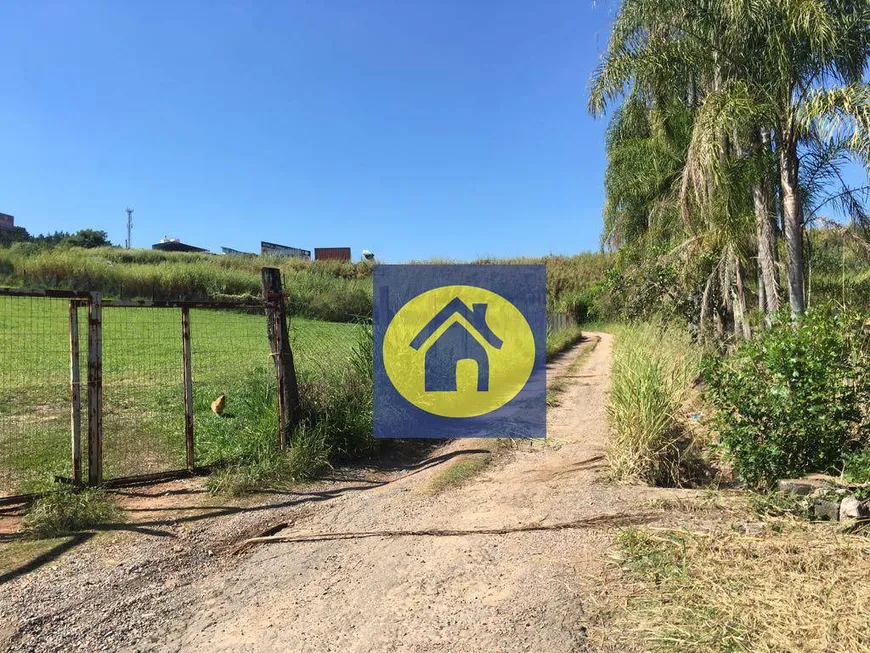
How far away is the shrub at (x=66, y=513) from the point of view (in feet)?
12.9

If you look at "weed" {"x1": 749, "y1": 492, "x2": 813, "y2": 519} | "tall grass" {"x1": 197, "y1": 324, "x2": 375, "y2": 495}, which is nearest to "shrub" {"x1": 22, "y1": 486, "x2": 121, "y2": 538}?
"tall grass" {"x1": 197, "y1": 324, "x2": 375, "y2": 495}

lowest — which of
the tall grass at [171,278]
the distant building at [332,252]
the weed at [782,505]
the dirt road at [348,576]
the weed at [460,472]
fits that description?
the dirt road at [348,576]

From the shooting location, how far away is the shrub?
12.9 ft

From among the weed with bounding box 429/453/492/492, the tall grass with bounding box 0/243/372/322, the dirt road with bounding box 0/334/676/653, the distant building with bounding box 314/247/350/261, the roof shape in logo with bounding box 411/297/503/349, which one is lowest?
the dirt road with bounding box 0/334/676/653

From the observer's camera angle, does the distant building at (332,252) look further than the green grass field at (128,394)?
Yes

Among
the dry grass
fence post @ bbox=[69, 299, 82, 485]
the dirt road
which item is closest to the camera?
the dry grass

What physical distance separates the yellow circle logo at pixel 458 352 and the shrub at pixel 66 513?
12.1ft

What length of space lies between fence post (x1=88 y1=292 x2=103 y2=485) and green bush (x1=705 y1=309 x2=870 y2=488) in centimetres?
507

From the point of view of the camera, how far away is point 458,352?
32.4 feet

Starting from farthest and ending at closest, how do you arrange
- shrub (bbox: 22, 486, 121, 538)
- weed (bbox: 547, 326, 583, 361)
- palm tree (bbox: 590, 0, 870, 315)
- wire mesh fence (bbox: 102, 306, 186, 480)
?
weed (bbox: 547, 326, 583, 361)
palm tree (bbox: 590, 0, 870, 315)
wire mesh fence (bbox: 102, 306, 186, 480)
shrub (bbox: 22, 486, 121, 538)

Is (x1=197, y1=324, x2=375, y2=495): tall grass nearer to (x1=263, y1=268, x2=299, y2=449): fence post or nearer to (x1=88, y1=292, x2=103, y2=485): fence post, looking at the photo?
(x1=263, y1=268, x2=299, y2=449): fence post
